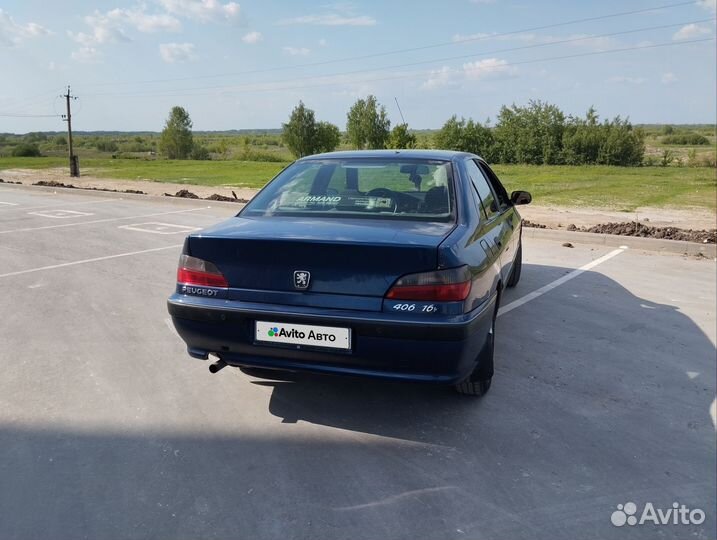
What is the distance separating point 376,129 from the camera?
95.4m

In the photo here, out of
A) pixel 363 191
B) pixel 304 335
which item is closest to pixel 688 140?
pixel 363 191

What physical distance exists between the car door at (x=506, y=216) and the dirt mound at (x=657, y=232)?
16.1ft

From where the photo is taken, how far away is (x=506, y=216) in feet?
17.1

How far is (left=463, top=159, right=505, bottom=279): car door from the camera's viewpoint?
3861 millimetres

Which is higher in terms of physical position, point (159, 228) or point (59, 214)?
point (59, 214)

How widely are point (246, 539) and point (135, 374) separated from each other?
209 centimetres

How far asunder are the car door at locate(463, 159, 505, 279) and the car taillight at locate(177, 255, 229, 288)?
1.63m

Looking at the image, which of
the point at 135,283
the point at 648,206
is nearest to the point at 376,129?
the point at 648,206

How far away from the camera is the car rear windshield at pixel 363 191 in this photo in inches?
147

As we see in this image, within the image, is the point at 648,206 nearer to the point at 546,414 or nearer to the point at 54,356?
the point at 546,414

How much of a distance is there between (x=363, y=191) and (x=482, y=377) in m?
1.49

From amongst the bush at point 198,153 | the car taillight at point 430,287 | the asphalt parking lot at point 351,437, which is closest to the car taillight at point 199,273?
the asphalt parking lot at point 351,437

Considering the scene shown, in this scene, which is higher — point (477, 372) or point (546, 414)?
point (477, 372)

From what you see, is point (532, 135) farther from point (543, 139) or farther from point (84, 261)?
point (84, 261)
